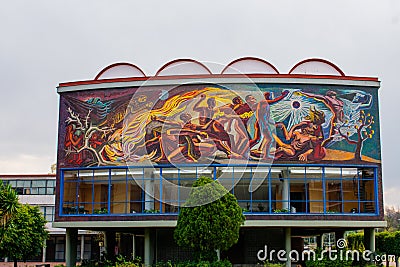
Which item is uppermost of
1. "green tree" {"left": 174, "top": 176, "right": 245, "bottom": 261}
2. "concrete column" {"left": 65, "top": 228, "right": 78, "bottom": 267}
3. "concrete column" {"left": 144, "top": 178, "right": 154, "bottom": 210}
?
"concrete column" {"left": 144, "top": 178, "right": 154, "bottom": 210}

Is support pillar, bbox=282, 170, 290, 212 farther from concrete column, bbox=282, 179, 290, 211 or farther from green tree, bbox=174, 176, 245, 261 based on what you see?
green tree, bbox=174, 176, 245, 261

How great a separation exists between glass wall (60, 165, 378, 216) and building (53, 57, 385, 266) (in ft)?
0.28

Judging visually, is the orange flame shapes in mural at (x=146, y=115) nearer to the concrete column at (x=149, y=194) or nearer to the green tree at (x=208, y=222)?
the concrete column at (x=149, y=194)

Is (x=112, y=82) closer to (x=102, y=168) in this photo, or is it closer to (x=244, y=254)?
(x=102, y=168)

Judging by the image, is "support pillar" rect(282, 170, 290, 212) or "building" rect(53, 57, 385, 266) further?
"support pillar" rect(282, 170, 290, 212)

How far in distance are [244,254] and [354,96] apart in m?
10.9

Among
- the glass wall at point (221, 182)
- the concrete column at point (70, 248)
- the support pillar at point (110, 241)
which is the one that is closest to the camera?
the glass wall at point (221, 182)

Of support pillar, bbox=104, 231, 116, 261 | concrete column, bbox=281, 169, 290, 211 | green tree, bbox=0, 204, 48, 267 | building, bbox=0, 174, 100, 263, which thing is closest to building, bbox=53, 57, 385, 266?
concrete column, bbox=281, 169, 290, 211

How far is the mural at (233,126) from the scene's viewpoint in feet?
97.1

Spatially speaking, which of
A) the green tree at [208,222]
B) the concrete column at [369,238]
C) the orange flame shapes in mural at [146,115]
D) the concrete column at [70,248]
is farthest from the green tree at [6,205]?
the concrete column at [369,238]

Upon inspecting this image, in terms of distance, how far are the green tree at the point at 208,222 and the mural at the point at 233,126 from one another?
722 centimetres

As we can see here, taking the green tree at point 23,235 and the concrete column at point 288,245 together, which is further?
the green tree at point 23,235

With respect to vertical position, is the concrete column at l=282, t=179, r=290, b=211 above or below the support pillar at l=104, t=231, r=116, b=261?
above

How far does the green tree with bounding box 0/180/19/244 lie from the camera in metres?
30.5
